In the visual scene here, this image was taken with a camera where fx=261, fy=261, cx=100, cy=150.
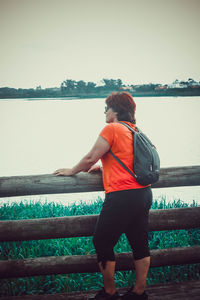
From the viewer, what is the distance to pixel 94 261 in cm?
200

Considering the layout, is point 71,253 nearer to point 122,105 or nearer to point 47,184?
point 47,184

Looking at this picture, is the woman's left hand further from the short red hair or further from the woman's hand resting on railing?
the short red hair

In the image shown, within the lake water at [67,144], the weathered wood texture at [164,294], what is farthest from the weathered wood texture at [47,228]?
the lake water at [67,144]

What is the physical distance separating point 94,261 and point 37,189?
708mm

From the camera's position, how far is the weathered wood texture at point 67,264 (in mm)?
1943

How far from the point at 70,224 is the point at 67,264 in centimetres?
32

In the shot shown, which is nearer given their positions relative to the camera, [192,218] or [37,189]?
[37,189]

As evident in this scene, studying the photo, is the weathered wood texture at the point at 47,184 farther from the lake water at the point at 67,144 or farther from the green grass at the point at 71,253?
the lake water at the point at 67,144

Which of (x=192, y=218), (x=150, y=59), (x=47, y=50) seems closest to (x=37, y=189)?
(x=192, y=218)

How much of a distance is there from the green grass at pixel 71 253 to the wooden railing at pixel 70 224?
505 millimetres

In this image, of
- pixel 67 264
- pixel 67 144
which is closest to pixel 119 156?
pixel 67 264

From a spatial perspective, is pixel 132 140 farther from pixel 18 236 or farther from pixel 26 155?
pixel 26 155

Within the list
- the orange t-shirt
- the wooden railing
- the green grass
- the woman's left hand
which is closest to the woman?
Result: the orange t-shirt

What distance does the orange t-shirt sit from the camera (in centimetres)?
164
